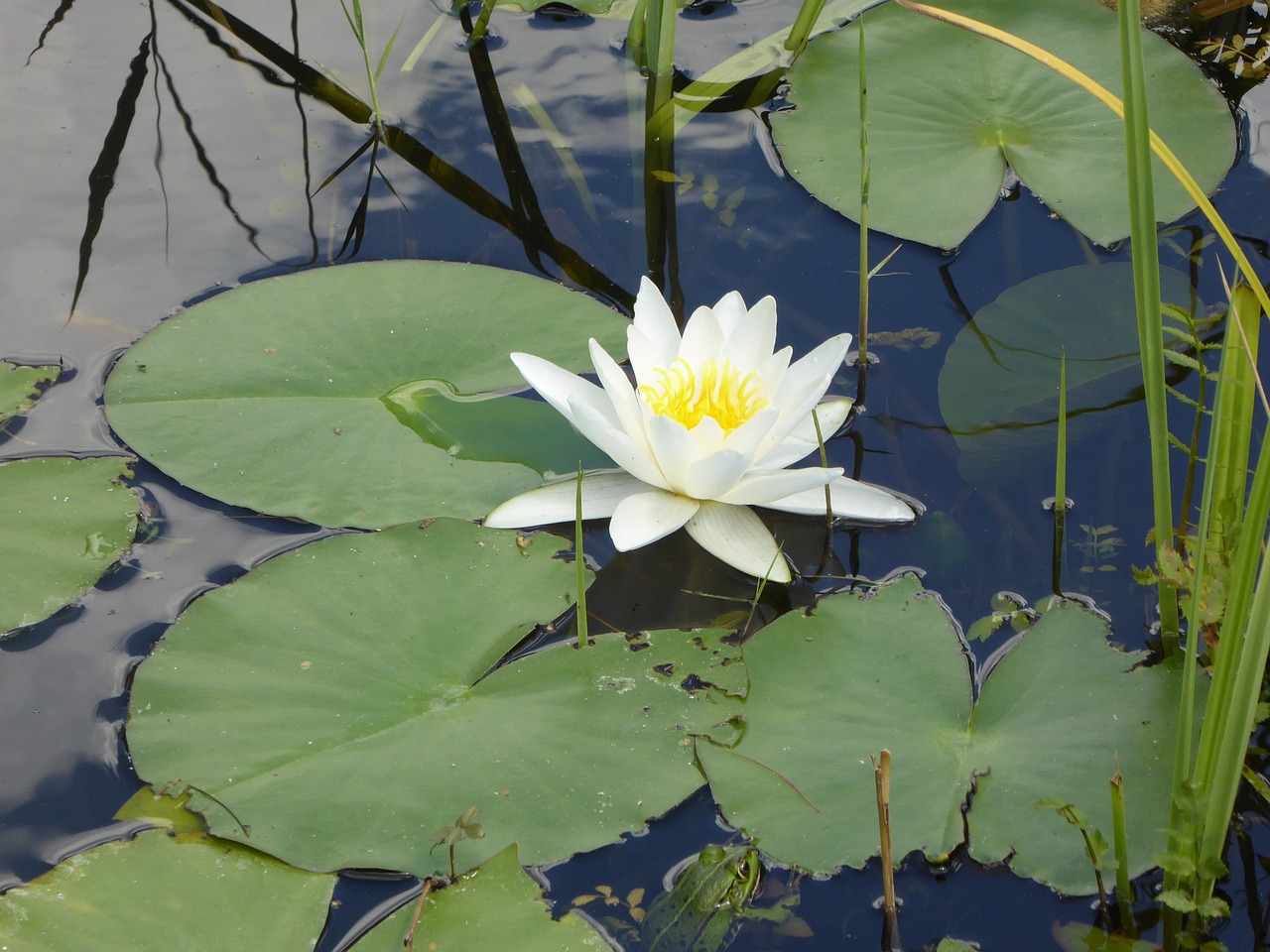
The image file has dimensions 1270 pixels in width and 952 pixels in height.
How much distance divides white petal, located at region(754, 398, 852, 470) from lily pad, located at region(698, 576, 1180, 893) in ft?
1.07

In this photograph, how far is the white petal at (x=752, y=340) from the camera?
92.6 inches

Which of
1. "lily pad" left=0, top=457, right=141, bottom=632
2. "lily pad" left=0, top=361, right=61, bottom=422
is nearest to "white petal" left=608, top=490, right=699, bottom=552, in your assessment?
"lily pad" left=0, top=457, right=141, bottom=632

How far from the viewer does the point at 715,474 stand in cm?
221

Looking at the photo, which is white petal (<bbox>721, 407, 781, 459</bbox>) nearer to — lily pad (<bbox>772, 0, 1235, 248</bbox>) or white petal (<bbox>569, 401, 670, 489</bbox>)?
white petal (<bbox>569, 401, 670, 489</bbox>)

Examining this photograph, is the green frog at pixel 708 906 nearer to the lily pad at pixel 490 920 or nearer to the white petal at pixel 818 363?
the lily pad at pixel 490 920

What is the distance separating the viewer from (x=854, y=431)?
263cm

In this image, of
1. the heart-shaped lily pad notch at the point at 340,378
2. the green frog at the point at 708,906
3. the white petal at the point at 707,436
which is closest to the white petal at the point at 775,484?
the white petal at the point at 707,436

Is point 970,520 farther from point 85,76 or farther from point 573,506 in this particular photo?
point 85,76

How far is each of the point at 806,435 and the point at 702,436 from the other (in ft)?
1.27

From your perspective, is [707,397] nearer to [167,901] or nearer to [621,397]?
[621,397]

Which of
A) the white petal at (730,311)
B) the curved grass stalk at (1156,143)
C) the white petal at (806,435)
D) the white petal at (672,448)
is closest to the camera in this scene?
the curved grass stalk at (1156,143)

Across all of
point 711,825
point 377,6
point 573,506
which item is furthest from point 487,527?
point 377,6

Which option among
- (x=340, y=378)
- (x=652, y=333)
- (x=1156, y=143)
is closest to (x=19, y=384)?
(x=340, y=378)

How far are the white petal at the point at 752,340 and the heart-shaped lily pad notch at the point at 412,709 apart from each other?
25.1 inches
